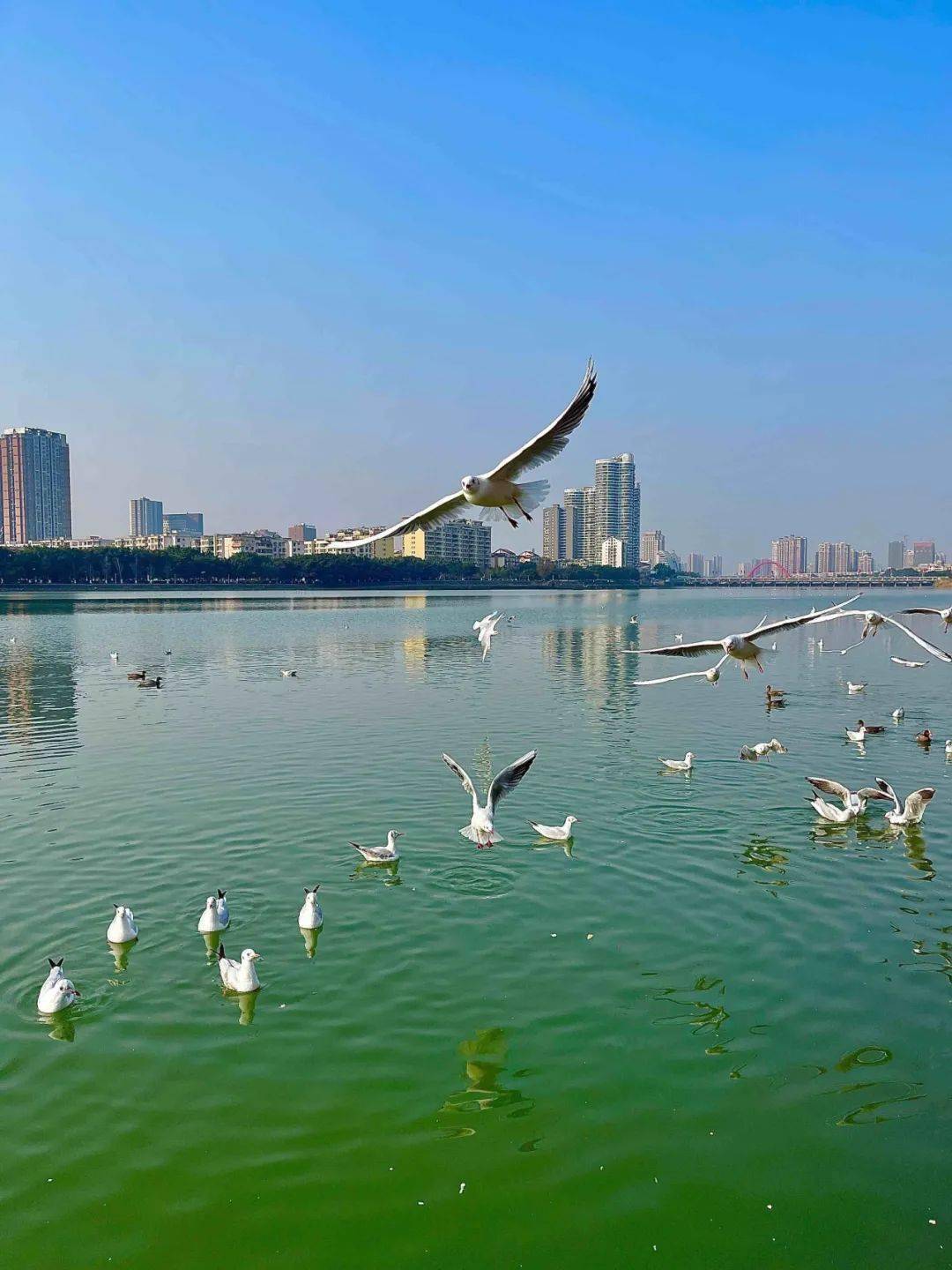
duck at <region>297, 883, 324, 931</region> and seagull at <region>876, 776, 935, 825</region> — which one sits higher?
seagull at <region>876, 776, 935, 825</region>

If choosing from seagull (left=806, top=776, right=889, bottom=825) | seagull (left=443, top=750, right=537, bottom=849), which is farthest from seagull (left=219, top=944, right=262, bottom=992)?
seagull (left=806, top=776, right=889, bottom=825)

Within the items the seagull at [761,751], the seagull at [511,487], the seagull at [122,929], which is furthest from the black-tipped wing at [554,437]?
the seagull at [761,751]

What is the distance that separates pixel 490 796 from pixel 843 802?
7.58 m

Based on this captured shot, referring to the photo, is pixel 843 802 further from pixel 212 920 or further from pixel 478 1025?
pixel 212 920

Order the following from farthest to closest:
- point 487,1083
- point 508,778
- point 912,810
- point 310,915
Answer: point 912,810 → point 508,778 → point 310,915 → point 487,1083

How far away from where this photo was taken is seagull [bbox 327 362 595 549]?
412 inches

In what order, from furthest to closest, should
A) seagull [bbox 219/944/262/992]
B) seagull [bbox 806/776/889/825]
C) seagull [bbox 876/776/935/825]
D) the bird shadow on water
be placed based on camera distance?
seagull [bbox 806/776/889/825], seagull [bbox 876/776/935/825], seagull [bbox 219/944/262/992], the bird shadow on water

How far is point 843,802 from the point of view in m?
17.4

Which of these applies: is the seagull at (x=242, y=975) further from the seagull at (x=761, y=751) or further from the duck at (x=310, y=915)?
the seagull at (x=761, y=751)

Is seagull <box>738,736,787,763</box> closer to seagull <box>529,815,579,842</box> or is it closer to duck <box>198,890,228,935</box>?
seagull <box>529,815,579,842</box>

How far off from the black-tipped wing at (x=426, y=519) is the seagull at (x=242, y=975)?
478 cm

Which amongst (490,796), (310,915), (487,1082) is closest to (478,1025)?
(487,1082)

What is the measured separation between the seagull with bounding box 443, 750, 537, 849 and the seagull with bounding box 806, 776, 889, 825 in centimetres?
624

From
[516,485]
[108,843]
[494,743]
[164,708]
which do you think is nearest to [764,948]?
[516,485]
